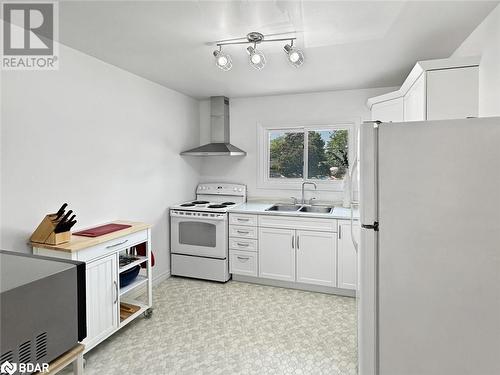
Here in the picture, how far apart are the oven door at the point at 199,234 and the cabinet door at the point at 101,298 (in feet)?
4.42

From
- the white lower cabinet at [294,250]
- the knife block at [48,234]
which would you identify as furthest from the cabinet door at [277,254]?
the knife block at [48,234]

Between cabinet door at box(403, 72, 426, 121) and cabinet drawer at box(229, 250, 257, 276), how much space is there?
7.20ft

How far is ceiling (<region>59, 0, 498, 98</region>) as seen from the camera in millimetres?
1746

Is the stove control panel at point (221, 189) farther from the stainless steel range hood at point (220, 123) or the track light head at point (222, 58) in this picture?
the track light head at point (222, 58)

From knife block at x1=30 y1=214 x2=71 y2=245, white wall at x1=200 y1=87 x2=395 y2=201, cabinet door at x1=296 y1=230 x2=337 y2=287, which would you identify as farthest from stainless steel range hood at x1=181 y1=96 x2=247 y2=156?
knife block at x1=30 y1=214 x2=71 y2=245

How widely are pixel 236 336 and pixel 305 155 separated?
8.04 feet

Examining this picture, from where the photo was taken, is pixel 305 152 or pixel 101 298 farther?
pixel 305 152

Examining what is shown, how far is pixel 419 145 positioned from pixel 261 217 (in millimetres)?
2335

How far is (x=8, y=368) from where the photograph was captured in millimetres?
874

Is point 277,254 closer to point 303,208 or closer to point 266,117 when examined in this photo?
point 303,208

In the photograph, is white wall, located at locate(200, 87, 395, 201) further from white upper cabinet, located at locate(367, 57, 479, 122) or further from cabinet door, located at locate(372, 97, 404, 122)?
white upper cabinet, located at locate(367, 57, 479, 122)

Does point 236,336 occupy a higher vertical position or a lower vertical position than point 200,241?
lower

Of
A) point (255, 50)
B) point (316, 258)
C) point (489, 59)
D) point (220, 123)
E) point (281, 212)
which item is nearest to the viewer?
point (489, 59)

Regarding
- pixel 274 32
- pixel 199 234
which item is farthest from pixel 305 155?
pixel 274 32
